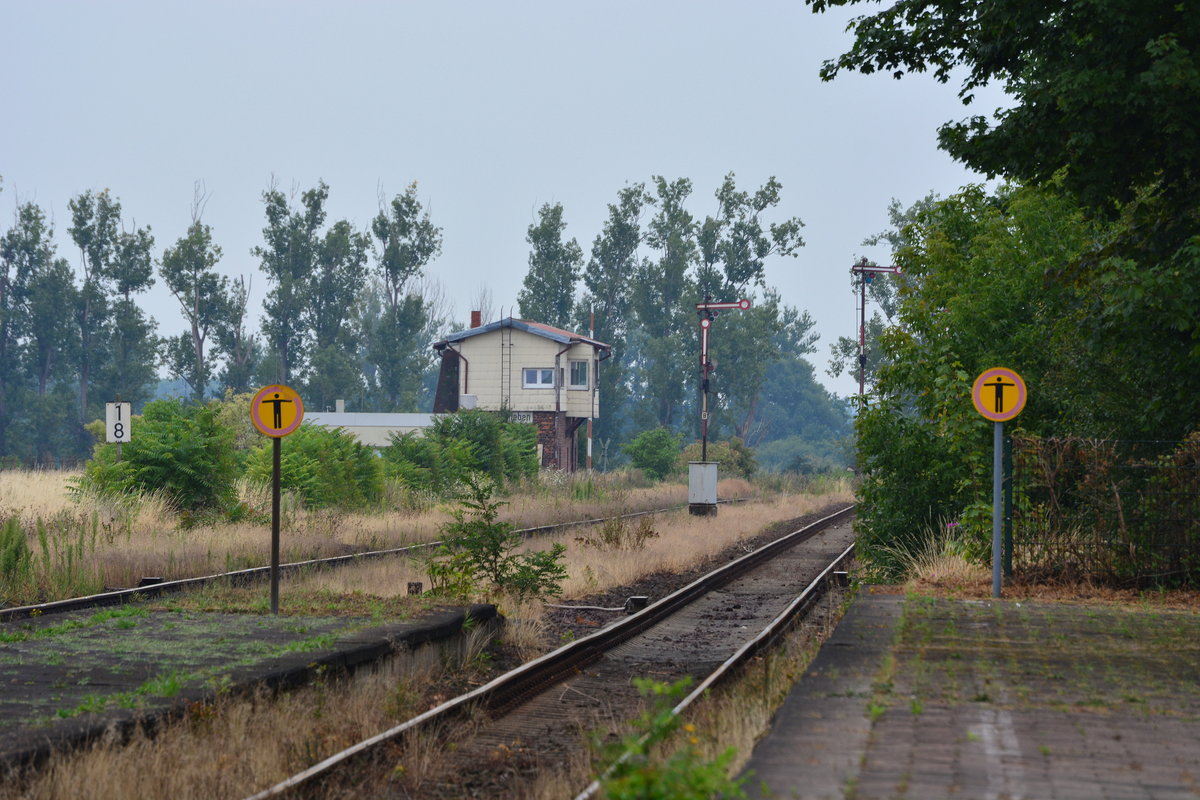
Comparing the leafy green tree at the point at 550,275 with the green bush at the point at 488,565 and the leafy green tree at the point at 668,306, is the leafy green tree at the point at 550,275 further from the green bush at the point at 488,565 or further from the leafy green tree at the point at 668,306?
the green bush at the point at 488,565

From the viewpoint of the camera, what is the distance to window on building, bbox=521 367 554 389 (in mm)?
61844

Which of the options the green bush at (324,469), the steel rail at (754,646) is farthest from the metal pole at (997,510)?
the green bush at (324,469)

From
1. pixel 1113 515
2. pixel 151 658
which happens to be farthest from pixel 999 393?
pixel 151 658

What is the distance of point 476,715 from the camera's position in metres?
9.69

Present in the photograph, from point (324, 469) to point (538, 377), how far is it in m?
32.0

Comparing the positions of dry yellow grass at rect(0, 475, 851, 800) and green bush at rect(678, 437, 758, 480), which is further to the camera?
green bush at rect(678, 437, 758, 480)

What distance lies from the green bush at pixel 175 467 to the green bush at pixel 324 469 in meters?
3.07

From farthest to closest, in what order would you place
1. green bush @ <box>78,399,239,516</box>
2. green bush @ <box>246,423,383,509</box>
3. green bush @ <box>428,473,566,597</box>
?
green bush @ <box>246,423,383,509</box>, green bush @ <box>78,399,239,516</box>, green bush @ <box>428,473,566,597</box>

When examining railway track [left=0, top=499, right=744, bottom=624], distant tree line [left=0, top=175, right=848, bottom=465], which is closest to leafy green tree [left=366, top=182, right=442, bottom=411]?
distant tree line [left=0, top=175, right=848, bottom=465]

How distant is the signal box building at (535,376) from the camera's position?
61438 mm

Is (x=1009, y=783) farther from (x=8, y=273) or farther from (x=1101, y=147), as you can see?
(x=8, y=273)

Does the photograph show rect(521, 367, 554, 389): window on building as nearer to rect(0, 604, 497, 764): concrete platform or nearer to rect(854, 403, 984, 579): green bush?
rect(854, 403, 984, 579): green bush

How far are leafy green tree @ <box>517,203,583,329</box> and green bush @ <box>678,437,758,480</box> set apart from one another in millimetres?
16374

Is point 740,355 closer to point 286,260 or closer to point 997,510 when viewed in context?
point 286,260
